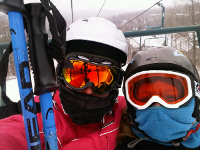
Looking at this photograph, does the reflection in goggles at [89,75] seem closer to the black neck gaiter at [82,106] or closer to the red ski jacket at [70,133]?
the black neck gaiter at [82,106]

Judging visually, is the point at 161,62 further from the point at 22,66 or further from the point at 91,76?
the point at 22,66

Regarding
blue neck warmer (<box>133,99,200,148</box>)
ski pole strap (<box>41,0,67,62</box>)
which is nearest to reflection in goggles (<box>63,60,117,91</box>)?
blue neck warmer (<box>133,99,200,148</box>)

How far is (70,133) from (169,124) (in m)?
0.79

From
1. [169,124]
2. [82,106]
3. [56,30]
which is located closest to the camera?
[56,30]

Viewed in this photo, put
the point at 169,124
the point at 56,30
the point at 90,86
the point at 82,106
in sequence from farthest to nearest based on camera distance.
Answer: the point at 90,86 < the point at 82,106 < the point at 169,124 < the point at 56,30

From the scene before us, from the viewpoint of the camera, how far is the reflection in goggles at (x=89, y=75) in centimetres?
136

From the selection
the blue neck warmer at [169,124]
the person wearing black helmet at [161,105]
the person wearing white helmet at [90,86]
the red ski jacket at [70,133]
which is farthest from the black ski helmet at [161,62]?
the red ski jacket at [70,133]

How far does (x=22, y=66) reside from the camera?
0.66 metres

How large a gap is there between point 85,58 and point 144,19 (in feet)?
51.3

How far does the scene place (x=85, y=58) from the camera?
133 cm

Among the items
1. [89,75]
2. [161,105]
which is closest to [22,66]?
[89,75]

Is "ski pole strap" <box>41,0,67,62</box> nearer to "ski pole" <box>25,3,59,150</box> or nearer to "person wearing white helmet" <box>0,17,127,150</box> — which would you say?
"ski pole" <box>25,3,59,150</box>

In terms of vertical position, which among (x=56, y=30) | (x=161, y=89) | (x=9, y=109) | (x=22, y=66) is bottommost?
(x=161, y=89)

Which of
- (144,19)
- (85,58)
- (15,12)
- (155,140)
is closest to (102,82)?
(85,58)
